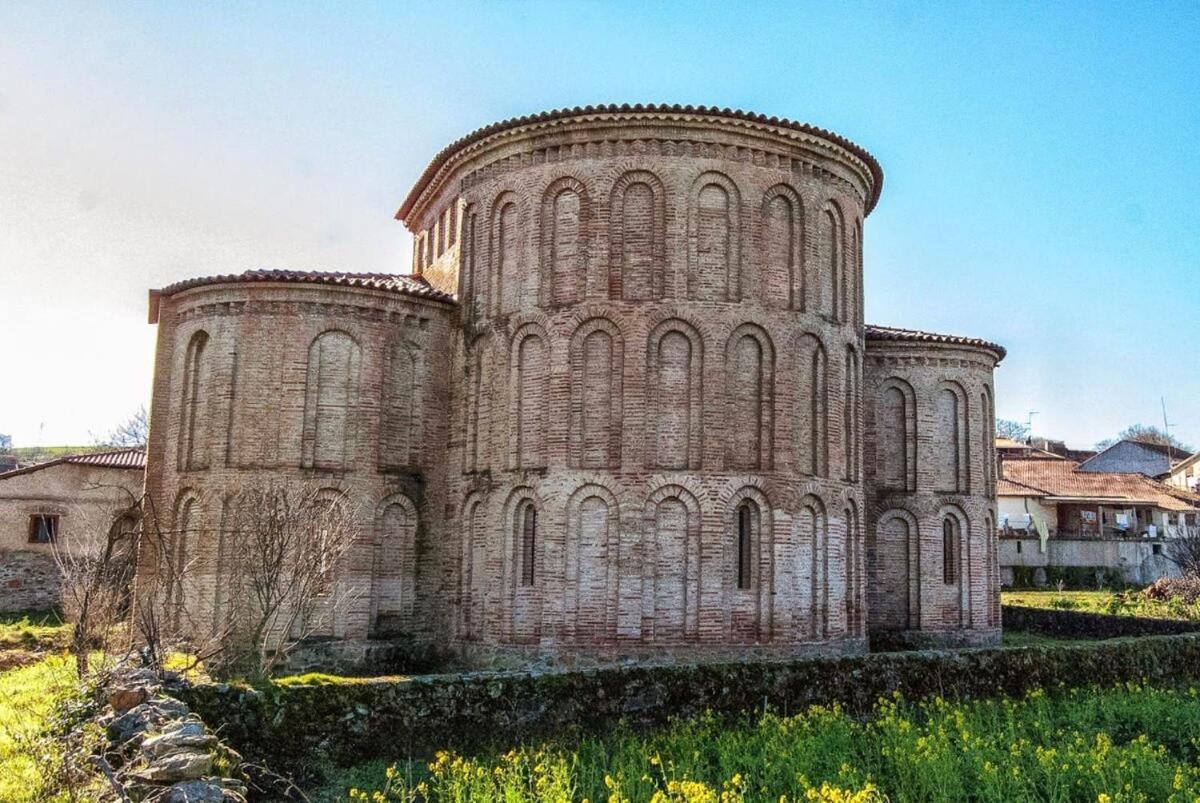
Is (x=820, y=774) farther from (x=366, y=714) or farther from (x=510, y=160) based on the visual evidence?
(x=510, y=160)

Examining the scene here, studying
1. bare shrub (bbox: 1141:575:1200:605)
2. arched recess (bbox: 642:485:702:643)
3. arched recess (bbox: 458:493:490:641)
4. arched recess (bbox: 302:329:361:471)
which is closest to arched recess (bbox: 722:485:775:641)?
arched recess (bbox: 642:485:702:643)

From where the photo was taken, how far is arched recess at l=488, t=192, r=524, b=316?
19797 mm

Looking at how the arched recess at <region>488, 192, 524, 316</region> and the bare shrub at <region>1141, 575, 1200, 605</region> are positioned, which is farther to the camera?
the bare shrub at <region>1141, 575, 1200, 605</region>

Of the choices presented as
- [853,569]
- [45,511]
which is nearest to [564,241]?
[853,569]

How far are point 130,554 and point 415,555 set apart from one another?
533cm

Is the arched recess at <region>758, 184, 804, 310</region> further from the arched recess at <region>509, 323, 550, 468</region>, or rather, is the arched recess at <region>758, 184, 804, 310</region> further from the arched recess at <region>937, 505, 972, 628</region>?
the arched recess at <region>937, 505, 972, 628</region>

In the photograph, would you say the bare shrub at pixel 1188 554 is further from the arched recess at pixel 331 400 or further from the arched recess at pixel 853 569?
the arched recess at pixel 331 400

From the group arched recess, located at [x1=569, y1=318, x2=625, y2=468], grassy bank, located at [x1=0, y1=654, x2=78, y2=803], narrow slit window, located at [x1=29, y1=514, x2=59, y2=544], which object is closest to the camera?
grassy bank, located at [x1=0, y1=654, x2=78, y2=803]

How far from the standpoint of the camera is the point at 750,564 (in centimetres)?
1814

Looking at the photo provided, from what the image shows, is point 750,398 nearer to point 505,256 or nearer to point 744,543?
point 744,543

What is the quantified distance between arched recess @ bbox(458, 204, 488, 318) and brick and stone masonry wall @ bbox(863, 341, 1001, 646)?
31.3ft

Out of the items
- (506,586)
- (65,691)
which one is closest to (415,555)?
(506,586)

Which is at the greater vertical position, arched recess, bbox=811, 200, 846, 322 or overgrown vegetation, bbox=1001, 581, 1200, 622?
arched recess, bbox=811, 200, 846, 322

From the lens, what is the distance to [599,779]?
1023 centimetres
